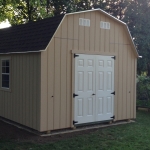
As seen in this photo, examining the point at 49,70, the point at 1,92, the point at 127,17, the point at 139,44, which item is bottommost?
the point at 1,92

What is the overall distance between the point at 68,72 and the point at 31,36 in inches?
70.1

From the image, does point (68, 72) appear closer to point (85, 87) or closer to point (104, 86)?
point (85, 87)

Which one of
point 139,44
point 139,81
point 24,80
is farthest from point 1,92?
point 139,44

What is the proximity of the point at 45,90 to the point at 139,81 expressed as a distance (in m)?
7.25

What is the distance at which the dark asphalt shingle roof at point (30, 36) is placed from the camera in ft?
28.3

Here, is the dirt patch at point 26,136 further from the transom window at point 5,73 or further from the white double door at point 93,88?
the transom window at point 5,73

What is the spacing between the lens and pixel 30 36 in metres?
9.50

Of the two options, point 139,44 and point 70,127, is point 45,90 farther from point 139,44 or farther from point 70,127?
point 139,44

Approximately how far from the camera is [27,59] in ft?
29.5

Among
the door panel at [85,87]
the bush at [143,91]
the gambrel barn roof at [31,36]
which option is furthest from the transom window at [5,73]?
the bush at [143,91]

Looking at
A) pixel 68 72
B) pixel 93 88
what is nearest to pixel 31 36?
pixel 68 72

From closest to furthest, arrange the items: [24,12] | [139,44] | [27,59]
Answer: [27,59] < [139,44] < [24,12]

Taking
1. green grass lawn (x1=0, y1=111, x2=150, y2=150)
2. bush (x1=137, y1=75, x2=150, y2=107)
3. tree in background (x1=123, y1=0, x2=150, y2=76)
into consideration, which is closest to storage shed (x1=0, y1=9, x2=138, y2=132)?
green grass lawn (x1=0, y1=111, x2=150, y2=150)

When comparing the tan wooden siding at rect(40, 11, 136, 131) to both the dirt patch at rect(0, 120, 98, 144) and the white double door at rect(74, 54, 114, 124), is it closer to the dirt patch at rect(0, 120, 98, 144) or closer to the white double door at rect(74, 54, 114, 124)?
the white double door at rect(74, 54, 114, 124)
